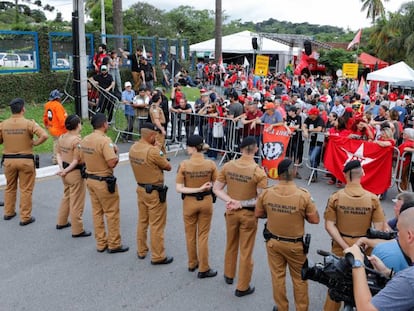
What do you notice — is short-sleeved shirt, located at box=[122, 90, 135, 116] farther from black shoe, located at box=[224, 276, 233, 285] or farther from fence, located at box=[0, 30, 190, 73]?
black shoe, located at box=[224, 276, 233, 285]

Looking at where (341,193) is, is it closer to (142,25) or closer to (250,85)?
(250,85)

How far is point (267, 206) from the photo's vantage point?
4.36m

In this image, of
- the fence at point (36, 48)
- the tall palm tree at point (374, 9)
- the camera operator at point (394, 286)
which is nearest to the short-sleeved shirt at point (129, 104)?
the fence at point (36, 48)

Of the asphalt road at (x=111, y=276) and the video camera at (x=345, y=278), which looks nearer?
the video camera at (x=345, y=278)

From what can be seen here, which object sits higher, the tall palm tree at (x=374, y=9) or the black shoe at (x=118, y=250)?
the tall palm tree at (x=374, y=9)

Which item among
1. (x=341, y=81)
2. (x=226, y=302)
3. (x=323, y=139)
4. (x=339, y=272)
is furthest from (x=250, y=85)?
(x=339, y=272)

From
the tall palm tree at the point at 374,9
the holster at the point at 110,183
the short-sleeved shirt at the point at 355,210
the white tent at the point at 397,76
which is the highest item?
the tall palm tree at the point at 374,9

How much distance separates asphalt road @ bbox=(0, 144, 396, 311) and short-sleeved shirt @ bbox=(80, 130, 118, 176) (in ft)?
3.97

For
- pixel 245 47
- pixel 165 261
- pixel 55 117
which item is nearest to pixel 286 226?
pixel 165 261

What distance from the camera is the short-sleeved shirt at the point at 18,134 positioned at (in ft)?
22.2

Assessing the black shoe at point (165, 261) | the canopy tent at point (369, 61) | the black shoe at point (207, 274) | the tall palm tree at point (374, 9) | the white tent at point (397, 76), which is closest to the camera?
the black shoe at point (207, 274)

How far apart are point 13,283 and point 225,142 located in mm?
7119

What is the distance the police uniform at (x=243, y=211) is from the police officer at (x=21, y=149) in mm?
3465

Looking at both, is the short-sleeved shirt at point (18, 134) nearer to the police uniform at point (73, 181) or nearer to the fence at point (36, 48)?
the police uniform at point (73, 181)
